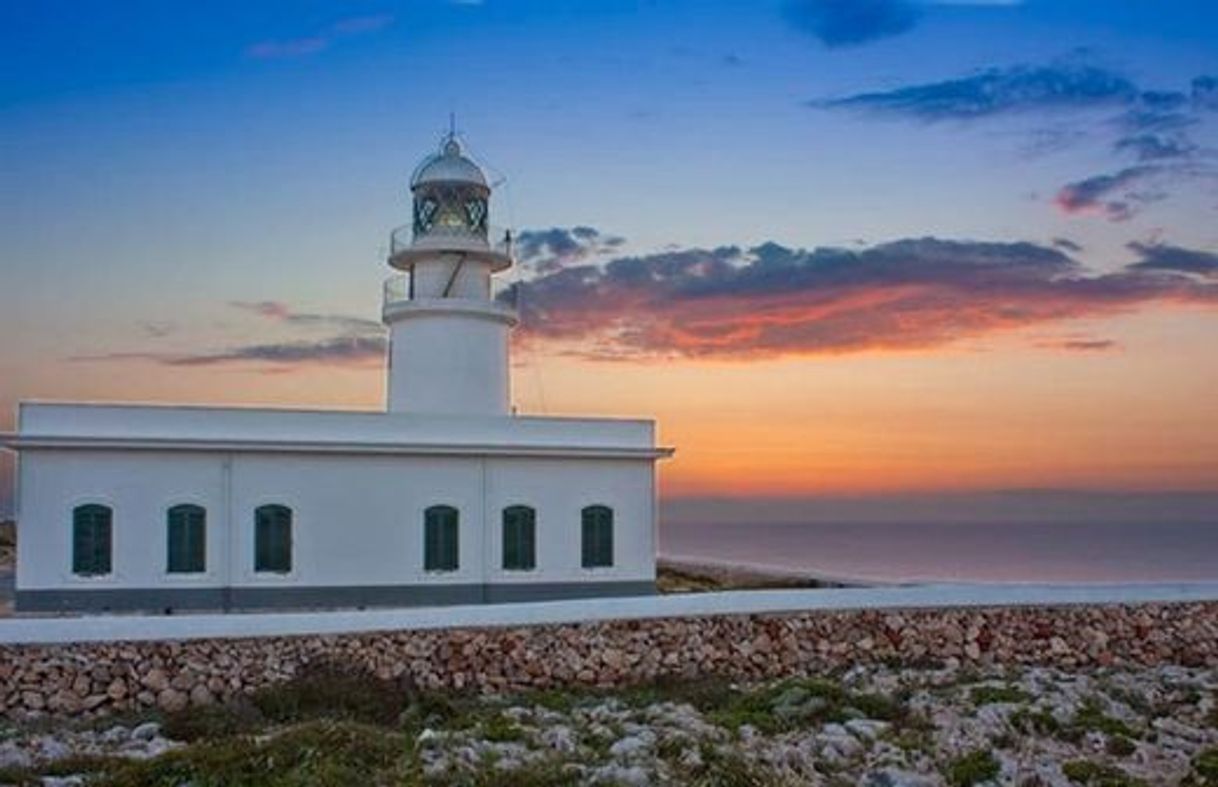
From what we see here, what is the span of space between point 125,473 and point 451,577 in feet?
15.7

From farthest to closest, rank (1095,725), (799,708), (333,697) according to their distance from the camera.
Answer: (333,697)
(799,708)
(1095,725)

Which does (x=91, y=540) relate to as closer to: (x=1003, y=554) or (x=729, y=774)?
(x=729, y=774)

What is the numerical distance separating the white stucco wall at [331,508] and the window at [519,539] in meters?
0.11

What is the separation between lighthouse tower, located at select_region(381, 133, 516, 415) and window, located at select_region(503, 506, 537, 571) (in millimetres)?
2729

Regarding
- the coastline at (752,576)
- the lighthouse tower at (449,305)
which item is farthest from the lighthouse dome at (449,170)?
the coastline at (752,576)

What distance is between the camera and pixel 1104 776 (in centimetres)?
1191

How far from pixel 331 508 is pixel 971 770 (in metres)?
10.7

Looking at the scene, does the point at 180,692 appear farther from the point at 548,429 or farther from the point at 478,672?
the point at 548,429

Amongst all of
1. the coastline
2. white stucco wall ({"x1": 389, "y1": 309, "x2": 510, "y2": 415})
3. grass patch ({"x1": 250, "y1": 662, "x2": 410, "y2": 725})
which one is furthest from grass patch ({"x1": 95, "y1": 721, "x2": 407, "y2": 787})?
the coastline

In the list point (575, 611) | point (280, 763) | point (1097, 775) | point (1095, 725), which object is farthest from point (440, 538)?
point (1097, 775)

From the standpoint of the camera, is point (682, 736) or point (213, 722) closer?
point (682, 736)

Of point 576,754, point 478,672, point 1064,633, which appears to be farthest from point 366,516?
point 1064,633

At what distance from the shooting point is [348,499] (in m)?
19.9

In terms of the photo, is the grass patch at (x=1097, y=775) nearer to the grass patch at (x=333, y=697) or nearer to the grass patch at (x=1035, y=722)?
the grass patch at (x=1035, y=722)
